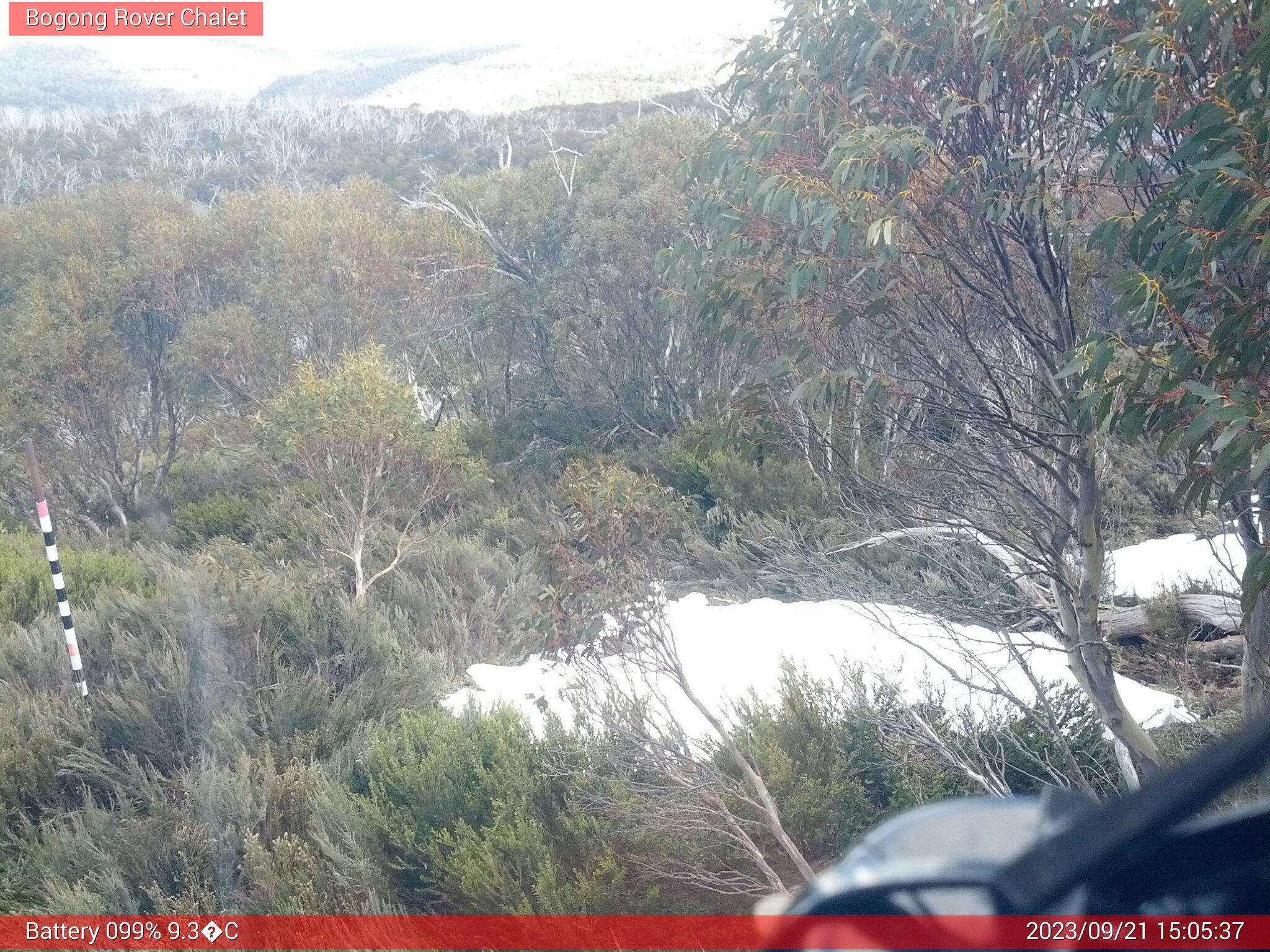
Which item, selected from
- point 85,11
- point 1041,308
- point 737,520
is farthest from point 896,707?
point 85,11

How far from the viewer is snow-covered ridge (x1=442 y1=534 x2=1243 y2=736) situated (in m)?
4.14

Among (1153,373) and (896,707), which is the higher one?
(1153,373)

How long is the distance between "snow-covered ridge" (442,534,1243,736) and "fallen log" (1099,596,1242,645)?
209 millimetres

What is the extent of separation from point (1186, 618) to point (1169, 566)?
1080 millimetres

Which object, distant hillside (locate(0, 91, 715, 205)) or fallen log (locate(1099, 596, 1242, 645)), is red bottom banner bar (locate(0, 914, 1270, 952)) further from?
distant hillside (locate(0, 91, 715, 205))

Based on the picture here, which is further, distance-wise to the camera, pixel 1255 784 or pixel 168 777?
pixel 168 777

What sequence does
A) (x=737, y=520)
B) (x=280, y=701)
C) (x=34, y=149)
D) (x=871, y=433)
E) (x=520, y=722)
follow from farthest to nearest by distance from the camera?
(x=34, y=149) < (x=737, y=520) < (x=280, y=701) < (x=520, y=722) < (x=871, y=433)

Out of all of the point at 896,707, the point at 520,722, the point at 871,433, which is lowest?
the point at 520,722

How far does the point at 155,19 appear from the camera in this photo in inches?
217

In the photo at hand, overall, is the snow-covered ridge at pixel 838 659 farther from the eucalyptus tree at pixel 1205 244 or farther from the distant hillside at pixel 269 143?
the distant hillside at pixel 269 143

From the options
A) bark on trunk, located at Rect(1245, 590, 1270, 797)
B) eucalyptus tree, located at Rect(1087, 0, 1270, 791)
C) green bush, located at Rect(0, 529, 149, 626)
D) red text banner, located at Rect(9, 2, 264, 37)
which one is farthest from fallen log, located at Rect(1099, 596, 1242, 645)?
green bush, located at Rect(0, 529, 149, 626)

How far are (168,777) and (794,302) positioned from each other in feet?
12.6

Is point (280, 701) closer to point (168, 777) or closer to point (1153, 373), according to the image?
point (168, 777)

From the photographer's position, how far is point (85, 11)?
19.9 feet
